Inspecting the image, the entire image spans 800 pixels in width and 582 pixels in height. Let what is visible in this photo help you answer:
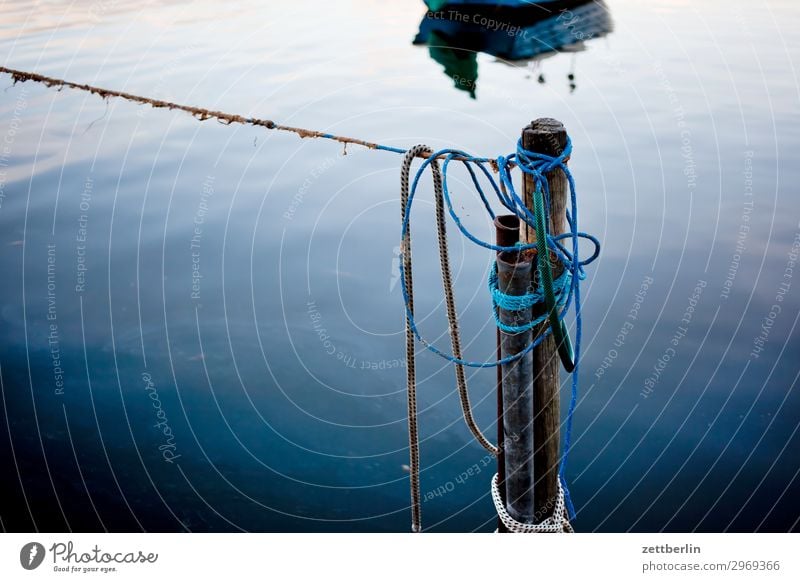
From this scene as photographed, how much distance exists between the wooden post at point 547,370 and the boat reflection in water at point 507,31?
1359 cm

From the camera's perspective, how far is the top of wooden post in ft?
9.03

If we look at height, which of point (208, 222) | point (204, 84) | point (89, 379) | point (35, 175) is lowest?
point (89, 379)

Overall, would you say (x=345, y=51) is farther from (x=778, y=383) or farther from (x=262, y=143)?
(x=778, y=383)

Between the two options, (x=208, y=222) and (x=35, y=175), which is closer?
(x=208, y=222)

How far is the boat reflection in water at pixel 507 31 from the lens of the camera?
17.8m

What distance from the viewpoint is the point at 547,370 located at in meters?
3.16

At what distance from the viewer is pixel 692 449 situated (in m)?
5.58

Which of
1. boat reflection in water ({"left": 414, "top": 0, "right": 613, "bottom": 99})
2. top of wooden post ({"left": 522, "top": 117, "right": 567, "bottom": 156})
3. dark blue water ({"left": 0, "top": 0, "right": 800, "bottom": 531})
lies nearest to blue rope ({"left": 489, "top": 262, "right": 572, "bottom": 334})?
top of wooden post ({"left": 522, "top": 117, "right": 567, "bottom": 156})

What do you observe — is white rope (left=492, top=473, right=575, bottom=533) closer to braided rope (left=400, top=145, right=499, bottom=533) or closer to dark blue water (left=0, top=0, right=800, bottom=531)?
braided rope (left=400, top=145, right=499, bottom=533)

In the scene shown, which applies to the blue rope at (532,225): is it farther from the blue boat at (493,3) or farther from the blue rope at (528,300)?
the blue boat at (493,3)

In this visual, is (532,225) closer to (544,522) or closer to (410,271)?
(410,271)

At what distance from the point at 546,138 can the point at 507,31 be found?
68.1 ft

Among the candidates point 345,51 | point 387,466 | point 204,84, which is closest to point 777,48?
point 345,51

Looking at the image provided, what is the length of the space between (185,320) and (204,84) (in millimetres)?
7785
